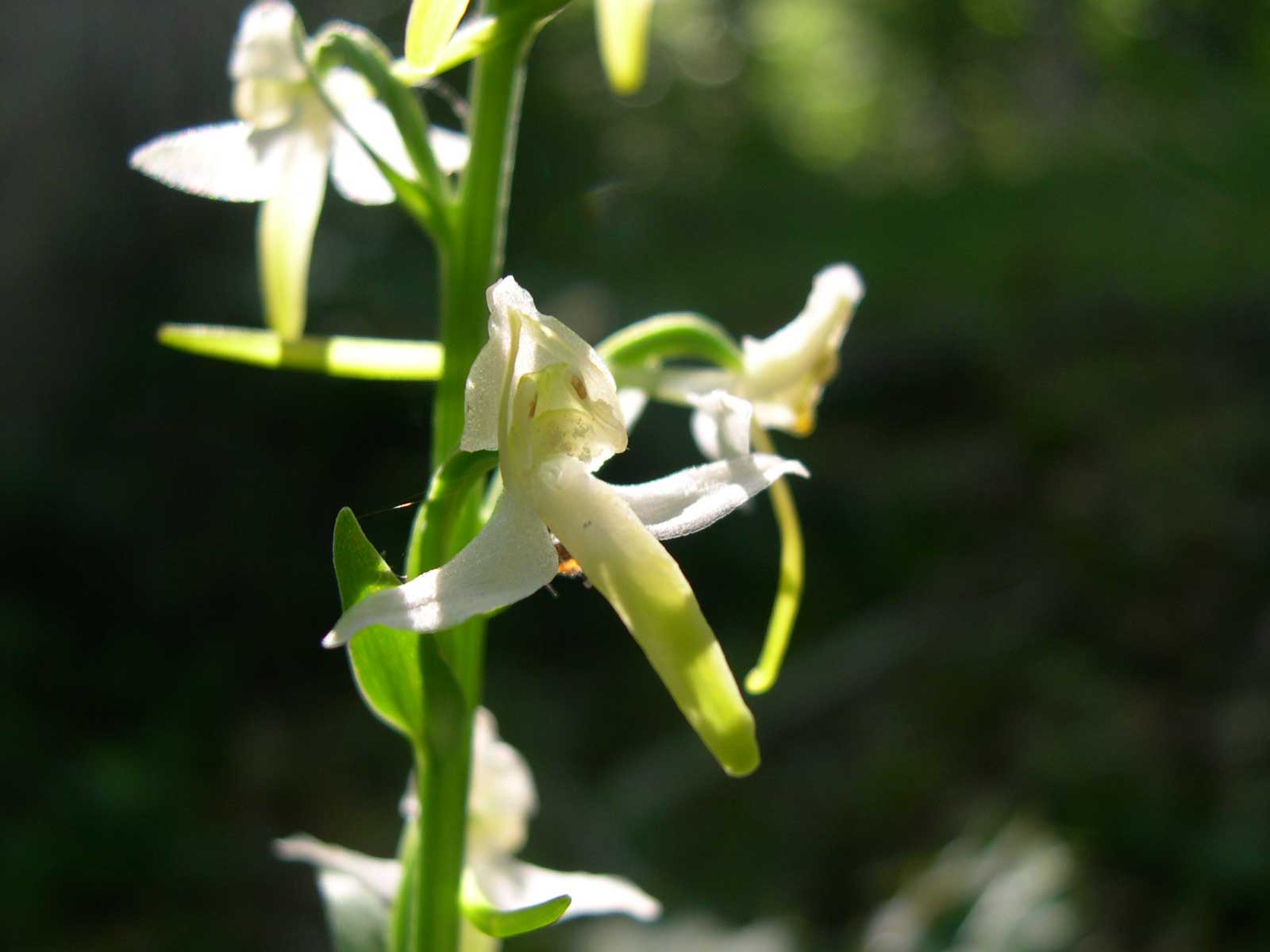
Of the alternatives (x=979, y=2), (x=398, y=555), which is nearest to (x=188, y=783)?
(x=398, y=555)

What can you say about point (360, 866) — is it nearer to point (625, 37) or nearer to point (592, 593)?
point (625, 37)

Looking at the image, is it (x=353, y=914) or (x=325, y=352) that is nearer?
(x=325, y=352)

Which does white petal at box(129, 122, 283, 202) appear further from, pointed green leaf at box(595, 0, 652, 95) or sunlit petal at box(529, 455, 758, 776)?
sunlit petal at box(529, 455, 758, 776)

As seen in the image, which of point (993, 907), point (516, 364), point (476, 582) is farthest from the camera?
point (993, 907)

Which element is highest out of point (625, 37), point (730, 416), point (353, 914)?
point (625, 37)

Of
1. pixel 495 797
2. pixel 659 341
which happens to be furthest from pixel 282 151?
pixel 495 797

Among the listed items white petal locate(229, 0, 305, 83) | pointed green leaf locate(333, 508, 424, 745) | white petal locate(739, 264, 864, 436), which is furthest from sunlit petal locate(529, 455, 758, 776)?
white petal locate(229, 0, 305, 83)

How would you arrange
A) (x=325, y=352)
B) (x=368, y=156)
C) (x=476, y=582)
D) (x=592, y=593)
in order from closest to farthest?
(x=476, y=582) → (x=325, y=352) → (x=368, y=156) → (x=592, y=593)
